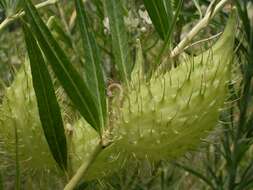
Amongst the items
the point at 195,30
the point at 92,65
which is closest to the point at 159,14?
the point at 195,30

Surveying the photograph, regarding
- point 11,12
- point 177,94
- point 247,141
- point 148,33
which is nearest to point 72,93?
point 177,94

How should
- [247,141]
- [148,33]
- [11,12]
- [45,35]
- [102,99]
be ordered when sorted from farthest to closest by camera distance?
[148,33], [247,141], [11,12], [102,99], [45,35]

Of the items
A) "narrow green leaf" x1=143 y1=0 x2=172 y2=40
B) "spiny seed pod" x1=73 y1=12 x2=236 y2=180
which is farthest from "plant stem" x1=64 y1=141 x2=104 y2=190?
"narrow green leaf" x1=143 y1=0 x2=172 y2=40

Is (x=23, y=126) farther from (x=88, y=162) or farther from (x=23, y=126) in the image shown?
(x=88, y=162)

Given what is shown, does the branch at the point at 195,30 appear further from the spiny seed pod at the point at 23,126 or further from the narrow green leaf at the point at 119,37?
the spiny seed pod at the point at 23,126

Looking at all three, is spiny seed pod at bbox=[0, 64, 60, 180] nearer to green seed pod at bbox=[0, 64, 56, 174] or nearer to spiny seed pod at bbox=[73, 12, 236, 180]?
green seed pod at bbox=[0, 64, 56, 174]

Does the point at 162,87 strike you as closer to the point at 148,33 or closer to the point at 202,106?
the point at 202,106

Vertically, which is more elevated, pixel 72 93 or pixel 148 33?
pixel 72 93
